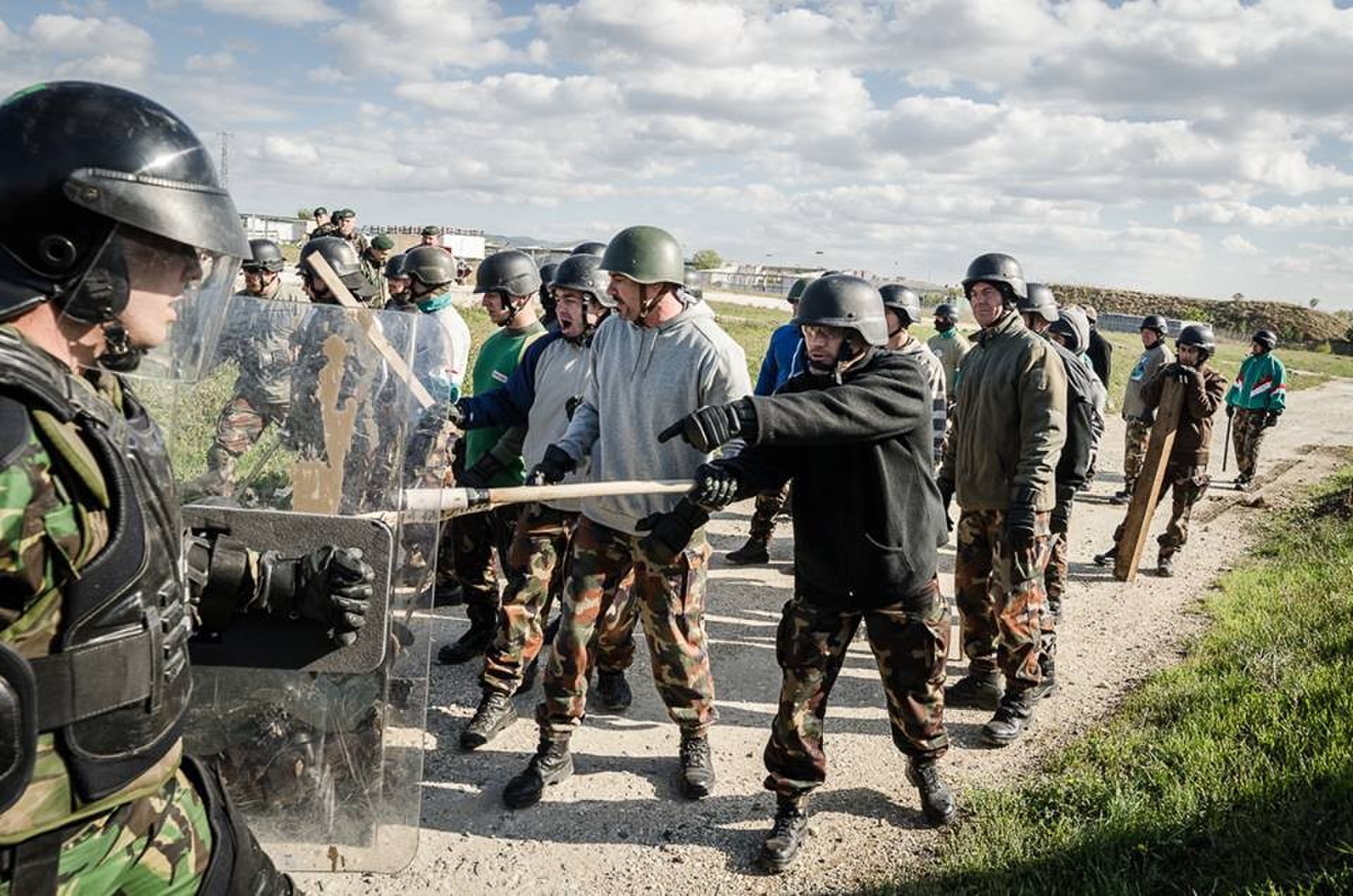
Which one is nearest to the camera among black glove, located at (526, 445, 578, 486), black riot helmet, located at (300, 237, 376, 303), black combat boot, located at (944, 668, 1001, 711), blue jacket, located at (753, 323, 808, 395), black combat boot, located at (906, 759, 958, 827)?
black combat boot, located at (906, 759, 958, 827)

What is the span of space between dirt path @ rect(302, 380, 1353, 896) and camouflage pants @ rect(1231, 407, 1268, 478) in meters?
6.74

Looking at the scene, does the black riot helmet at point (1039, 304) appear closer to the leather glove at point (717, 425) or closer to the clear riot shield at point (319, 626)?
the leather glove at point (717, 425)

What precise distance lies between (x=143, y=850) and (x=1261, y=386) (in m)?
13.7

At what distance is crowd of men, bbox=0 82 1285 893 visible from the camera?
1617 millimetres

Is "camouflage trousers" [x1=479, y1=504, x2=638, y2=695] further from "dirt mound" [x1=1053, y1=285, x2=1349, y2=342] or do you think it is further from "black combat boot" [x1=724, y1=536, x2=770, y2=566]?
"dirt mound" [x1=1053, y1=285, x2=1349, y2=342]

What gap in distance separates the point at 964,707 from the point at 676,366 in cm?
265

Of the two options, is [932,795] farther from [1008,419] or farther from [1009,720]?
[1008,419]

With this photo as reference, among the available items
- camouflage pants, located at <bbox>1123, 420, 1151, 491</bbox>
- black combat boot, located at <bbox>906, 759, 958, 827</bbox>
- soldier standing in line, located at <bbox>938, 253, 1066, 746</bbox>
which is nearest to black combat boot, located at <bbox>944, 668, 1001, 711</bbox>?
soldier standing in line, located at <bbox>938, 253, 1066, 746</bbox>

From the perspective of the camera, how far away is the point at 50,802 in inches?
62.6

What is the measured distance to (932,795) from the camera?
3961 millimetres

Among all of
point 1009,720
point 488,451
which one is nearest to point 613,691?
point 488,451

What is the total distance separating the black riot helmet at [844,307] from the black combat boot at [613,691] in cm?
223

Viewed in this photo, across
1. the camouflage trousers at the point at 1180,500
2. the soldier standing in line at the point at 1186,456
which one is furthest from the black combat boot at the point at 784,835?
the camouflage trousers at the point at 1180,500

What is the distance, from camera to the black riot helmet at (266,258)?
21.9 feet
